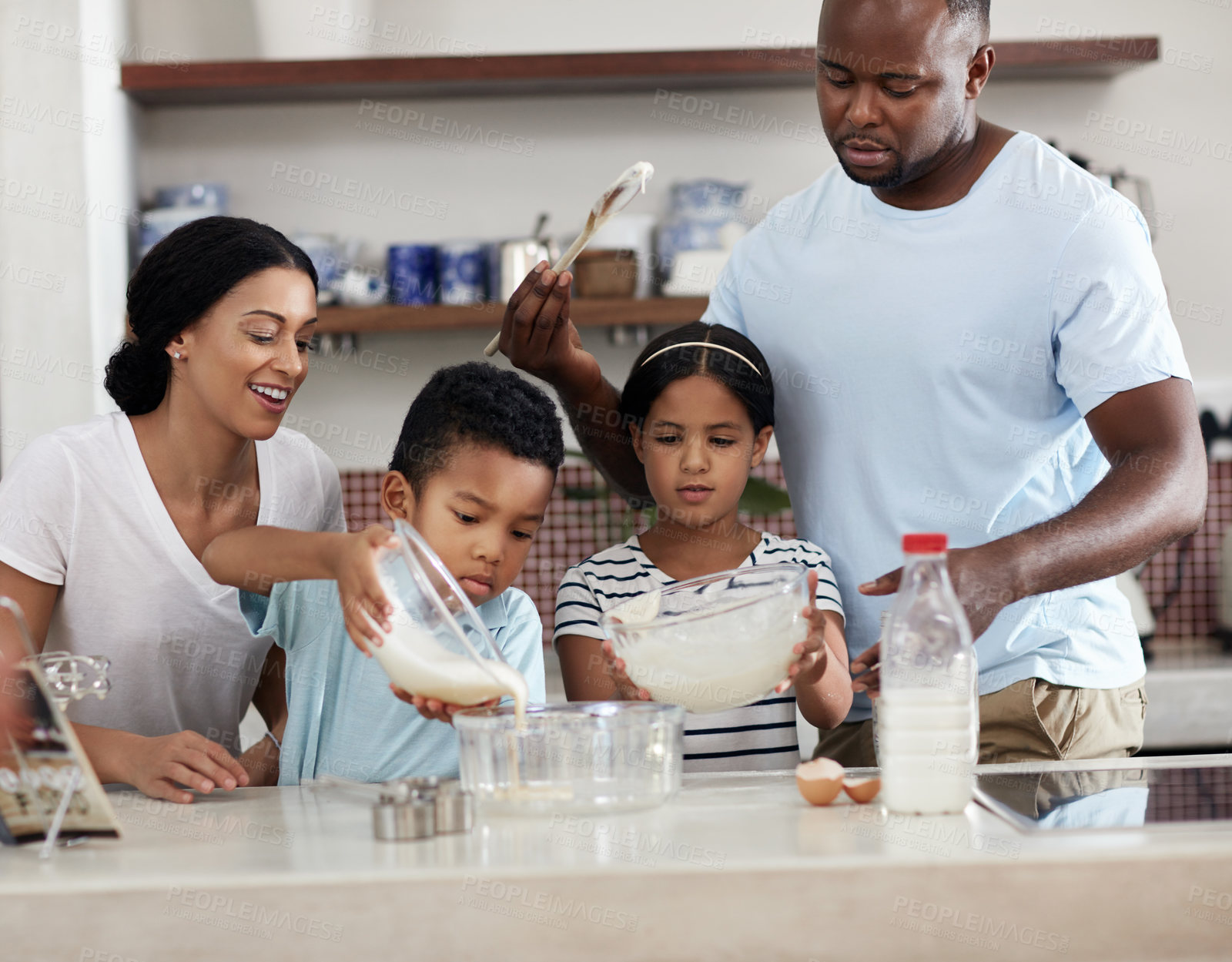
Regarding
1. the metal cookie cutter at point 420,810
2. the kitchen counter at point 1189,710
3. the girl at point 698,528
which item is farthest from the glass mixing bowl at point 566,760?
the kitchen counter at point 1189,710

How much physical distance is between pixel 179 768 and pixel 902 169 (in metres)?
1.02

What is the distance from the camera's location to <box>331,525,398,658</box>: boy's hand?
934 mm

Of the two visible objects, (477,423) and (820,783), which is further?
(477,423)

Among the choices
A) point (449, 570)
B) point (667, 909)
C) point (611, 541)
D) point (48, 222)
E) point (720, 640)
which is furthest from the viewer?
point (611, 541)

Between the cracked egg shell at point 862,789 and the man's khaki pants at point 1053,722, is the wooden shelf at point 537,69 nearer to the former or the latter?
the man's khaki pants at point 1053,722

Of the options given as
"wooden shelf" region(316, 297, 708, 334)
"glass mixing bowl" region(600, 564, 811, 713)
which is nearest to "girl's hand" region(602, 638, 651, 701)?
"glass mixing bowl" region(600, 564, 811, 713)

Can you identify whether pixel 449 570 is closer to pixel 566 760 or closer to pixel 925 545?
pixel 566 760

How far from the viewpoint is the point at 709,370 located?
1.50 m

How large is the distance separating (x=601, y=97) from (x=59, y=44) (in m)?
1.20

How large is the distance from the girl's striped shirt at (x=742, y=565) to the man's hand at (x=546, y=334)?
0.24m

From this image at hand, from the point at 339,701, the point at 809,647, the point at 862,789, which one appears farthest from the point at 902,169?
the point at 339,701

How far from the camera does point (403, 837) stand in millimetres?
839

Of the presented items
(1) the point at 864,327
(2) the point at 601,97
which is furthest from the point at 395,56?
(1) the point at 864,327

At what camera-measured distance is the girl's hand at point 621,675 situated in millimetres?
1039
